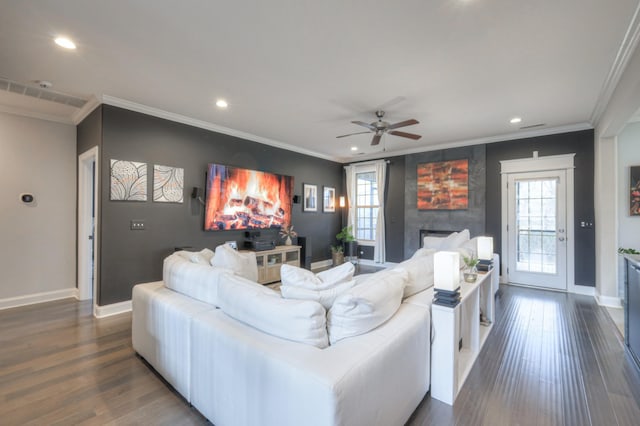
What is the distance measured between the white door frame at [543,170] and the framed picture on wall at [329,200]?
12.1 feet

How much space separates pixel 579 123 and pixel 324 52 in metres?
4.61

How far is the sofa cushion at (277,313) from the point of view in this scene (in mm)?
1470

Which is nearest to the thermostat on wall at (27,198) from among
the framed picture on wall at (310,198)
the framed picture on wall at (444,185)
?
the framed picture on wall at (310,198)

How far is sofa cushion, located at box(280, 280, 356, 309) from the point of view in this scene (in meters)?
1.73

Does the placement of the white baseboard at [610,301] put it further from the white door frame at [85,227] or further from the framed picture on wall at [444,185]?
the white door frame at [85,227]

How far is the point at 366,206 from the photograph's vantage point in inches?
286

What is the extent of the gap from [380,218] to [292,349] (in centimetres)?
572

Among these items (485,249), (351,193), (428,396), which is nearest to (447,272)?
(428,396)

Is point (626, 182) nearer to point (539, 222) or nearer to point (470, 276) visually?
point (539, 222)

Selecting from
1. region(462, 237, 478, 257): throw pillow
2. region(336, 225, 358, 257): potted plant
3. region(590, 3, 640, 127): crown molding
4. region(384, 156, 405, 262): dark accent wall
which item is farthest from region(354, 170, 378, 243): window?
region(590, 3, 640, 127): crown molding

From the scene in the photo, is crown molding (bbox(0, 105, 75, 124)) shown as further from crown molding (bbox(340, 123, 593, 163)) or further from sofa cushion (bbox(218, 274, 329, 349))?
crown molding (bbox(340, 123, 593, 163))

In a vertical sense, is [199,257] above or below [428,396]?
above

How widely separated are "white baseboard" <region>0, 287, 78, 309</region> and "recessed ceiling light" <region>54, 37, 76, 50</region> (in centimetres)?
358

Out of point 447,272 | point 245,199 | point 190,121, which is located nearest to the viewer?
point 447,272
